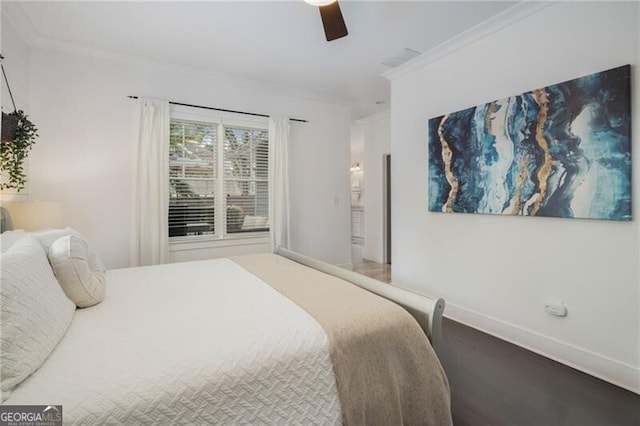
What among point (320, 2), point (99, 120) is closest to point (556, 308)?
point (320, 2)

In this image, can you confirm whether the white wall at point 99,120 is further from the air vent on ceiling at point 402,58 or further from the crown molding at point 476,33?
the crown molding at point 476,33

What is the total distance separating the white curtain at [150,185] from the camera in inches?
129

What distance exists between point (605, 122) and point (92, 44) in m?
4.45

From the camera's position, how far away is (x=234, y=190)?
4.03m

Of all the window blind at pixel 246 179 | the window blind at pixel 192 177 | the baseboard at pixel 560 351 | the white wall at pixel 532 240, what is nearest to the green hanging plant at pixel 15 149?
the window blind at pixel 192 177

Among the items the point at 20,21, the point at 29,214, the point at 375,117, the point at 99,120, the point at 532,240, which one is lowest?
the point at 532,240

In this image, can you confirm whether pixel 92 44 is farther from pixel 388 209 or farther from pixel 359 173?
pixel 359 173

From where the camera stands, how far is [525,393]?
6.08ft

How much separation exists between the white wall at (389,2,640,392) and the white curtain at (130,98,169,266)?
281 cm

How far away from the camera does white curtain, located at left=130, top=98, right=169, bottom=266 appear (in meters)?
3.27

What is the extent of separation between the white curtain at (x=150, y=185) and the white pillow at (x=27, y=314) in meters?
2.03

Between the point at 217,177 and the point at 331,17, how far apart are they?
2.53 metres

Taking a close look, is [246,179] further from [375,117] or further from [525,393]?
[525,393]

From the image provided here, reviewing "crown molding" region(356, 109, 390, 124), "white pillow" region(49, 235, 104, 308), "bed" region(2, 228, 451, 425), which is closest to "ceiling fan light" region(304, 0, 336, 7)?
"bed" region(2, 228, 451, 425)
